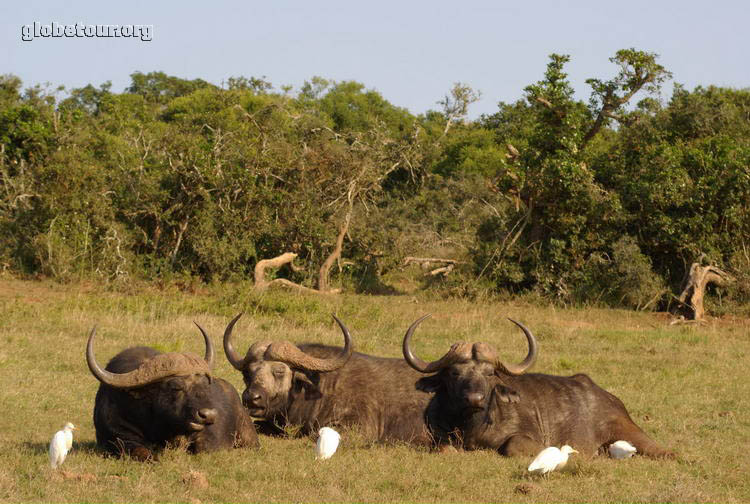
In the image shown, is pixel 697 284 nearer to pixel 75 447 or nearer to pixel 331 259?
pixel 331 259

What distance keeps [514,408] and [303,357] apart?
1.67 metres

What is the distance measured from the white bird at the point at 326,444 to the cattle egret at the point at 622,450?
6.58 feet

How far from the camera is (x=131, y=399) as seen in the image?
21.8 feet

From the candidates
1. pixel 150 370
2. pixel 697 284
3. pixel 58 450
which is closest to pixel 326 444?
pixel 150 370

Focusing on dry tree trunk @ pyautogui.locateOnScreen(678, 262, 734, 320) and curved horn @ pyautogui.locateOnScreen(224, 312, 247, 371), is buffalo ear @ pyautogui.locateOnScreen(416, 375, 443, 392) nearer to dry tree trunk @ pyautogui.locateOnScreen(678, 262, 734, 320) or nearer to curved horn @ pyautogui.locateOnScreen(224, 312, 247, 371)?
curved horn @ pyautogui.locateOnScreen(224, 312, 247, 371)

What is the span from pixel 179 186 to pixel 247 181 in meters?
1.36

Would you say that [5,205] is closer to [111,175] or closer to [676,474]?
[111,175]

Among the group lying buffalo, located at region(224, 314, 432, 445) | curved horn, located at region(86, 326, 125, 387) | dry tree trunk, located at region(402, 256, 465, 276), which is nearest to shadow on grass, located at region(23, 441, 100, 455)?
curved horn, located at region(86, 326, 125, 387)

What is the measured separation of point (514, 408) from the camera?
731 centimetres

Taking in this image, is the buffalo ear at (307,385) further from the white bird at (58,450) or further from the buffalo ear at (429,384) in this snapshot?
the white bird at (58,450)

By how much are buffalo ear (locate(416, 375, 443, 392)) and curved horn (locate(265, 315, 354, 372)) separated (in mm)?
694

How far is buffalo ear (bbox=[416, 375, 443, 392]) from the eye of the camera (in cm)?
726

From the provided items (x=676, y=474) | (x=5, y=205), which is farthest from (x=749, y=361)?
(x=5, y=205)

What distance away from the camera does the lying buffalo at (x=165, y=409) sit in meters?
6.39
